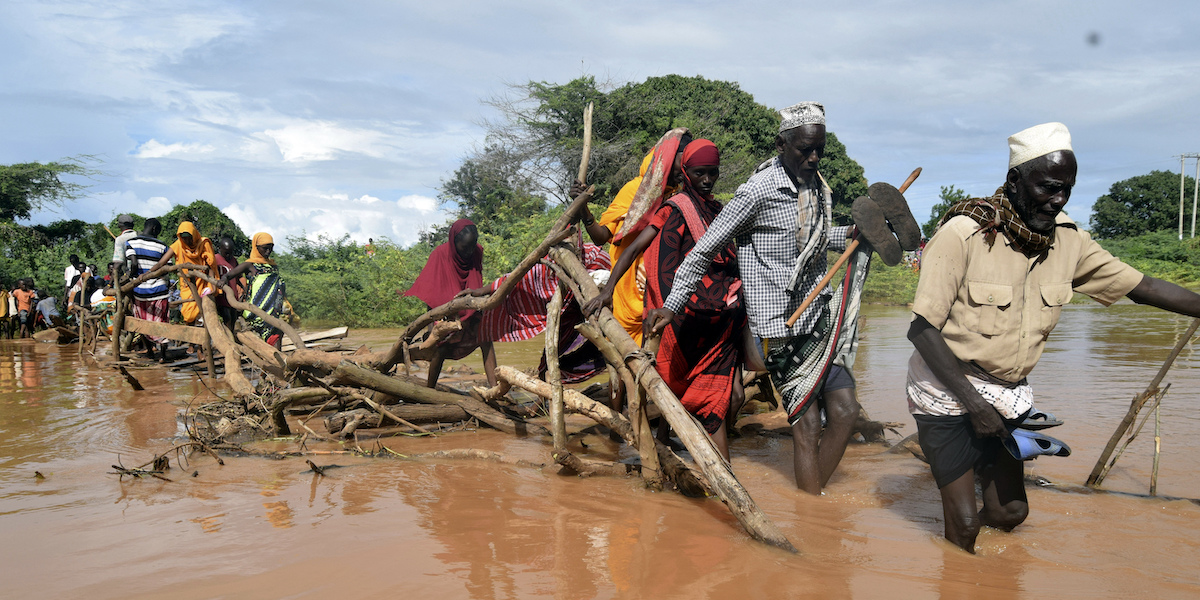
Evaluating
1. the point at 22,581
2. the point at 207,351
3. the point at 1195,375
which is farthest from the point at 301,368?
the point at 1195,375

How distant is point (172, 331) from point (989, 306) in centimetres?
827

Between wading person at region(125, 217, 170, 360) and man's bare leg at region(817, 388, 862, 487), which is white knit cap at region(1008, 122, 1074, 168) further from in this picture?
wading person at region(125, 217, 170, 360)

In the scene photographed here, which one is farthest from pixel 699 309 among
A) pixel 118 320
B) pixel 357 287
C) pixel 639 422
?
pixel 357 287

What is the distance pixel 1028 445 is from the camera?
9.24 ft

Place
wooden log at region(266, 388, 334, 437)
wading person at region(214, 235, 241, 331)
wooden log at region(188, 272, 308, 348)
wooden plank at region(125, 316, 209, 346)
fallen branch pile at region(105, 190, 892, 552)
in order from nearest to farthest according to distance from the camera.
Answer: fallen branch pile at region(105, 190, 892, 552) → wooden log at region(266, 388, 334, 437) → wooden log at region(188, 272, 308, 348) → wooden plank at region(125, 316, 209, 346) → wading person at region(214, 235, 241, 331)

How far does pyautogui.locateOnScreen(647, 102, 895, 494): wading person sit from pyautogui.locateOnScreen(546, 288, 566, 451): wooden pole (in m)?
0.78

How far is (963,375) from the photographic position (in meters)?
2.75

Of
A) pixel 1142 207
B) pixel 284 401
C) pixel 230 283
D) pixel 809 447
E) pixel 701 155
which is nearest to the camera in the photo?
pixel 809 447

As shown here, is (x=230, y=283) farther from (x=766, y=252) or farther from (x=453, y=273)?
(x=766, y=252)

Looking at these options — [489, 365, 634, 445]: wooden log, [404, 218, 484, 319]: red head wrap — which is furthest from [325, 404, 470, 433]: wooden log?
[489, 365, 634, 445]: wooden log

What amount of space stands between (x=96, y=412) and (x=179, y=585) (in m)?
5.28

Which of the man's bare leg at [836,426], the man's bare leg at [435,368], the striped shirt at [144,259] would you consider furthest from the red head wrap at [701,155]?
the striped shirt at [144,259]

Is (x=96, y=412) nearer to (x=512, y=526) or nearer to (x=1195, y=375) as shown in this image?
(x=512, y=526)

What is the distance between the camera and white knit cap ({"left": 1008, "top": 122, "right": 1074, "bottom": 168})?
263 cm
